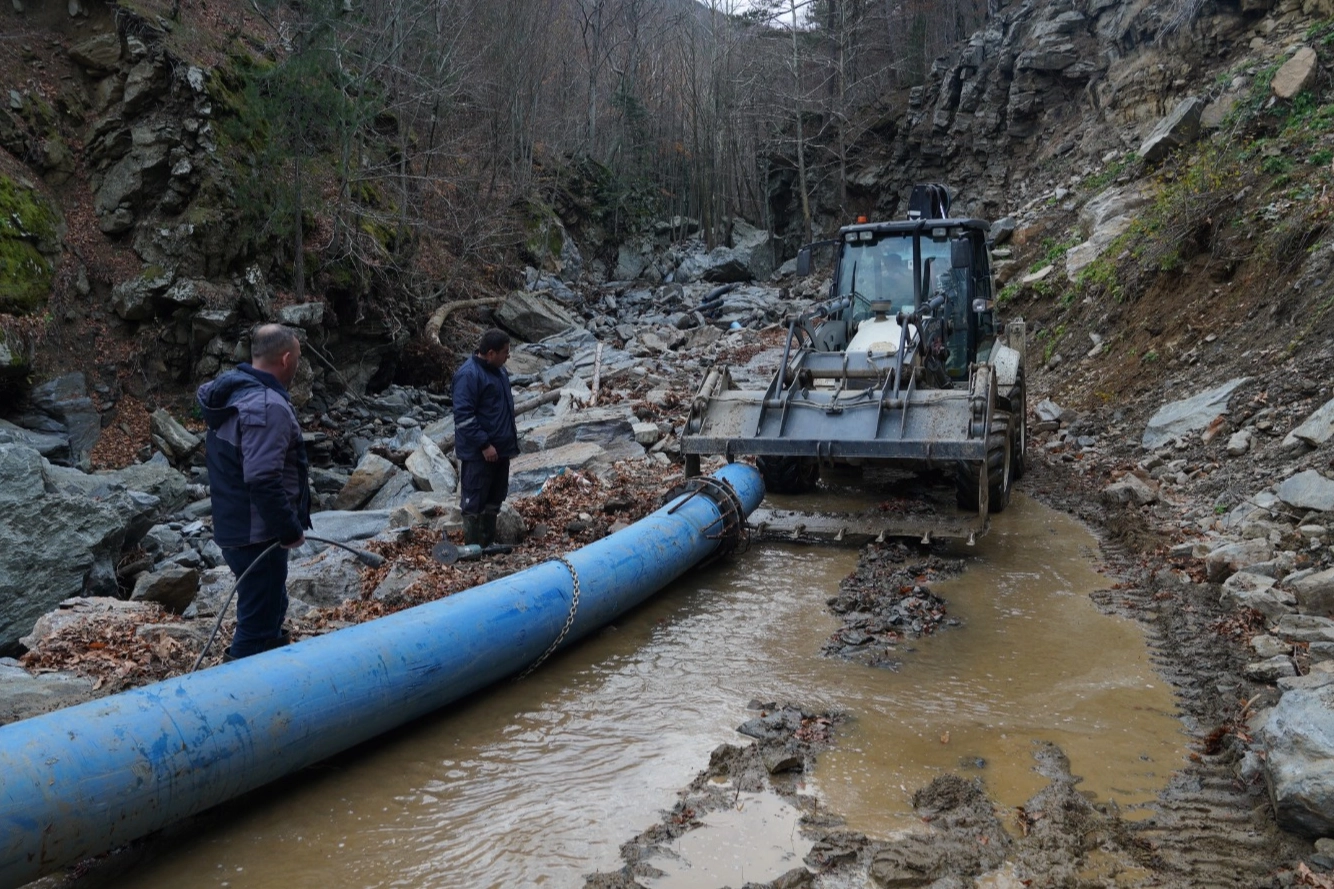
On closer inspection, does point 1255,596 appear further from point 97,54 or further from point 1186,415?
point 97,54

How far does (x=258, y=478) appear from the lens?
4.23m

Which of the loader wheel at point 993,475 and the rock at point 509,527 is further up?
the loader wheel at point 993,475

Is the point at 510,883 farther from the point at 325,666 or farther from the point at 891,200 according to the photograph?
the point at 891,200

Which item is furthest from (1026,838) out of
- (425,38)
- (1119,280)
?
(425,38)

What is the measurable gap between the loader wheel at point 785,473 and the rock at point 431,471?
3338 mm

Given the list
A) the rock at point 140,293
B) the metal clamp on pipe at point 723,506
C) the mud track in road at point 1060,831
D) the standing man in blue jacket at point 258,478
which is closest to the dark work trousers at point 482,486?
the metal clamp on pipe at point 723,506

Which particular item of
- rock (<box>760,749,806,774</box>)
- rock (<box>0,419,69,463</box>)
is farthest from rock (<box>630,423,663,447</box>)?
rock (<box>760,749,806,774</box>)

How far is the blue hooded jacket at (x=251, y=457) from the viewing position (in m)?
4.24

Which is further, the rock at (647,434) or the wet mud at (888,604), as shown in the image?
the rock at (647,434)

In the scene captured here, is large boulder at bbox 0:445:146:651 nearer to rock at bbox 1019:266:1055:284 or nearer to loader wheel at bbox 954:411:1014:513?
loader wheel at bbox 954:411:1014:513

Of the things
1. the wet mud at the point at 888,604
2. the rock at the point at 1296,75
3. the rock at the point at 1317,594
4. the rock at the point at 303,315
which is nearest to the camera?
the rock at the point at 1317,594

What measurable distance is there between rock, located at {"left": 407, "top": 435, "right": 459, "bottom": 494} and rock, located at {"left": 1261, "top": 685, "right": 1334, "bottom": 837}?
7738mm

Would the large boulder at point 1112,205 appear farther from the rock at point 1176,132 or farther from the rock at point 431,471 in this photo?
the rock at point 431,471

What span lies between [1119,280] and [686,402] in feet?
20.7
